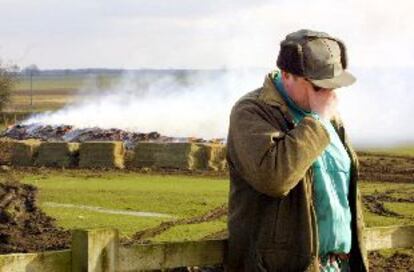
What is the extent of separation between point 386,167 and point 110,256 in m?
25.3

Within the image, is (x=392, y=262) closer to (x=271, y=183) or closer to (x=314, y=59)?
(x=314, y=59)

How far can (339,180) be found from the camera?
4574 millimetres

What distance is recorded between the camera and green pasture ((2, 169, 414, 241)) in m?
16.5

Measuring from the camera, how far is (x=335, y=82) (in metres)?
4.42

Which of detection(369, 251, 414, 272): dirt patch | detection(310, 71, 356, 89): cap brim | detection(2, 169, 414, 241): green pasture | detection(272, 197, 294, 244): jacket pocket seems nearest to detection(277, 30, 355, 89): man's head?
detection(310, 71, 356, 89): cap brim

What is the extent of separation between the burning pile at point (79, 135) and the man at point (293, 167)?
29988 millimetres

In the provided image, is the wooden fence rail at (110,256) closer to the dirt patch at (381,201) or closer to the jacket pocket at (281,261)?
the jacket pocket at (281,261)

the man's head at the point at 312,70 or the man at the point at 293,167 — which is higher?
the man's head at the point at 312,70

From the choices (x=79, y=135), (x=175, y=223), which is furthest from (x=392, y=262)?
(x=79, y=135)

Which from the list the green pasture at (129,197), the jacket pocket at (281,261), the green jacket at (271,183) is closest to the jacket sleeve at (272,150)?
the green jacket at (271,183)

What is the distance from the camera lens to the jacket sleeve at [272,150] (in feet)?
13.9

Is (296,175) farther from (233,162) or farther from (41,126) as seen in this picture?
(41,126)

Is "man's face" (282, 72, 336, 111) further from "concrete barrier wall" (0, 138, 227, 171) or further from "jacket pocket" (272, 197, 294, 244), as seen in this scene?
"concrete barrier wall" (0, 138, 227, 171)

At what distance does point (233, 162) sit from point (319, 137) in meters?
0.42
